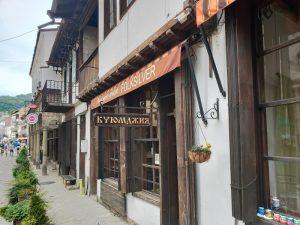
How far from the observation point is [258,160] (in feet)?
12.5

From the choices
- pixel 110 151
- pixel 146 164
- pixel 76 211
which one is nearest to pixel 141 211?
pixel 146 164

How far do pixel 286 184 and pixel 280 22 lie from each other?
173 cm

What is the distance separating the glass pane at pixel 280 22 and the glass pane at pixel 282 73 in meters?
0.13

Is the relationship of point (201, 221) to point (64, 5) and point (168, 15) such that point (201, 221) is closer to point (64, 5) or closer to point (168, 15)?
point (168, 15)

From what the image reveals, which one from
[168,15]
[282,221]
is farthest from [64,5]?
[282,221]

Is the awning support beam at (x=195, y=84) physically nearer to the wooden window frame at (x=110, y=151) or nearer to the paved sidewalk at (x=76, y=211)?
the paved sidewalk at (x=76, y=211)

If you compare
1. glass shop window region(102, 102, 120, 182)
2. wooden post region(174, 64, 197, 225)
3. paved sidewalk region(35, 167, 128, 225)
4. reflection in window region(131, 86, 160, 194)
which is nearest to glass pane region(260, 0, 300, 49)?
wooden post region(174, 64, 197, 225)

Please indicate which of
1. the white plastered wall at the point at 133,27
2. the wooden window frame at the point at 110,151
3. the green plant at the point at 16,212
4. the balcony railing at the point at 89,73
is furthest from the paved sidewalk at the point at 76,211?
the white plastered wall at the point at 133,27

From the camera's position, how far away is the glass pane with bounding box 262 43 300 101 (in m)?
3.47

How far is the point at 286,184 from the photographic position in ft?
11.7

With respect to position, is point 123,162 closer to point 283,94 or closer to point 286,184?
point 286,184

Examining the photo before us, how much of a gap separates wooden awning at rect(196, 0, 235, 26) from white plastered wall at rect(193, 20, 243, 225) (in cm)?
52

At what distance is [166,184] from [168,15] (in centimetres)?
297

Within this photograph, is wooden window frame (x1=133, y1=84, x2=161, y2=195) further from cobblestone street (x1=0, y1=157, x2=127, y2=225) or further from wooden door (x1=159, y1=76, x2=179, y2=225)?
cobblestone street (x1=0, y1=157, x2=127, y2=225)
